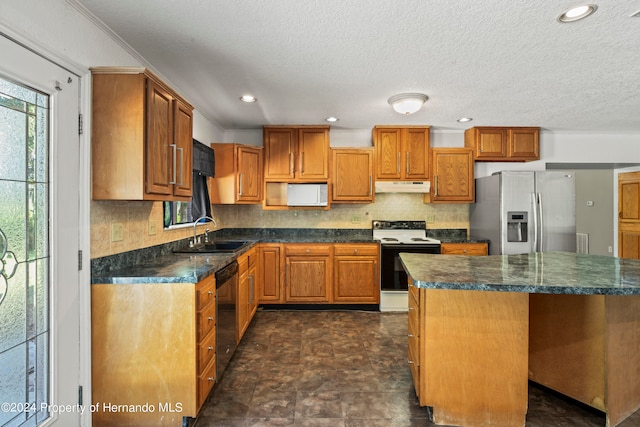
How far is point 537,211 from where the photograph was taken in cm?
359

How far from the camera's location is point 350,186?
4.07 m

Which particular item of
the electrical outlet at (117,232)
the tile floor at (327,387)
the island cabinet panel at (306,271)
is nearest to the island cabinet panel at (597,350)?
the tile floor at (327,387)

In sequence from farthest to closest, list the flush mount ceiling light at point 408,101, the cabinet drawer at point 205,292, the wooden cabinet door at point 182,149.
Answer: the flush mount ceiling light at point 408,101
the wooden cabinet door at point 182,149
the cabinet drawer at point 205,292

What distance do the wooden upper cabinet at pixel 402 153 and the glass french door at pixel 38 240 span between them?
3212 mm

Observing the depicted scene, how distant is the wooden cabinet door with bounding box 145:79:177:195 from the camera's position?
1.78m

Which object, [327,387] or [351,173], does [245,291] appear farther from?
[351,173]

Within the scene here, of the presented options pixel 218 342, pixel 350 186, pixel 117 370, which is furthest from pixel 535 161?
pixel 117 370

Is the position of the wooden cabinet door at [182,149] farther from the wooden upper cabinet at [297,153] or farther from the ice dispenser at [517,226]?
the ice dispenser at [517,226]

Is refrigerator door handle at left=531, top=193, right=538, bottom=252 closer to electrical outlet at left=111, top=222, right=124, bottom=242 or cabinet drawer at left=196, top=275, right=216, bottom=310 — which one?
cabinet drawer at left=196, top=275, right=216, bottom=310

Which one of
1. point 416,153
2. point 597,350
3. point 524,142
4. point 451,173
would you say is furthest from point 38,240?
point 524,142

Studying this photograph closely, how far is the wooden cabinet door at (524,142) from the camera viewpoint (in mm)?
3982

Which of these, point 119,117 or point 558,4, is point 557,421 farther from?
point 119,117

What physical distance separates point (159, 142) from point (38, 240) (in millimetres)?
793

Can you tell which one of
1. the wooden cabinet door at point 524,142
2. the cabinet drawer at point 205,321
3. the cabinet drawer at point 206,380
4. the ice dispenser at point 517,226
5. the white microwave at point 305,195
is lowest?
the cabinet drawer at point 206,380
